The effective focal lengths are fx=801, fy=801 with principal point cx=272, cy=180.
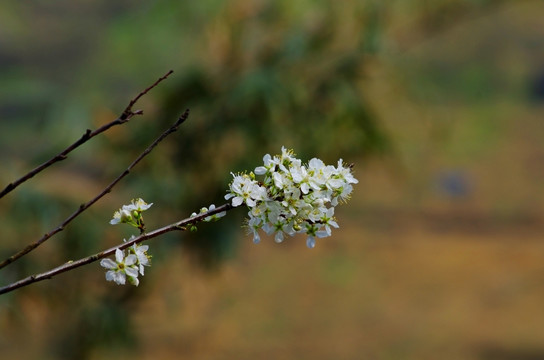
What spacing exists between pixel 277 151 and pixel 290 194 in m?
1.86

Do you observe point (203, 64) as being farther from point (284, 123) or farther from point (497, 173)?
point (497, 173)

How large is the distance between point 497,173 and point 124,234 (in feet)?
6.47

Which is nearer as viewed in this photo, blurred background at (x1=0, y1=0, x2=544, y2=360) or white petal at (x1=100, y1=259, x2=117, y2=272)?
white petal at (x1=100, y1=259, x2=117, y2=272)

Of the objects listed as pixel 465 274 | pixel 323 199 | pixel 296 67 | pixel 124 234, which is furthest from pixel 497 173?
pixel 323 199

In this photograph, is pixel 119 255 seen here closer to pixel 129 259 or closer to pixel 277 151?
pixel 129 259

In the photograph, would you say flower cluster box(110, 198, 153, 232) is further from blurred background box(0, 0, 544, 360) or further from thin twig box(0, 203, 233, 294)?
blurred background box(0, 0, 544, 360)

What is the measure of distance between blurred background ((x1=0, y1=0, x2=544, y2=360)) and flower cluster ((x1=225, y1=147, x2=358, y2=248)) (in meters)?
1.55

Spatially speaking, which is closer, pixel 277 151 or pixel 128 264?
pixel 128 264

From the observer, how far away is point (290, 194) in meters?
0.52

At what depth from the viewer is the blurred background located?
7.80 ft

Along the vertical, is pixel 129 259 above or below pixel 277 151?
below

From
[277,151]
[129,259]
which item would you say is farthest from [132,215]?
[277,151]

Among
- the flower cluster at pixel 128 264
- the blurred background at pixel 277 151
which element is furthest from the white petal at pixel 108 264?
the blurred background at pixel 277 151

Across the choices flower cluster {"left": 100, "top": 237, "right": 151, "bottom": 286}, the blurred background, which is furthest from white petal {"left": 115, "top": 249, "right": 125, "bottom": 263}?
the blurred background
